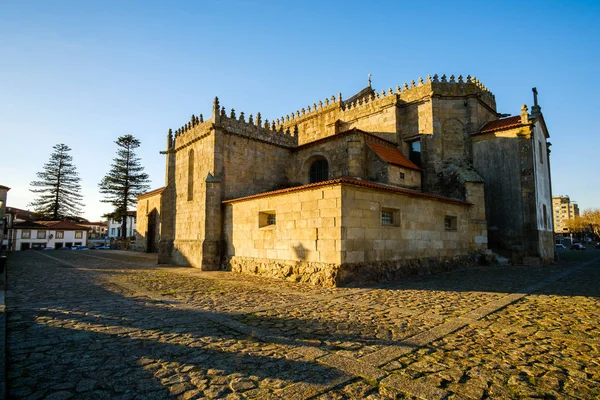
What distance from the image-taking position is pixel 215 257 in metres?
14.6

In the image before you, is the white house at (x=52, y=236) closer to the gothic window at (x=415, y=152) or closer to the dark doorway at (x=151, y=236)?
the dark doorway at (x=151, y=236)

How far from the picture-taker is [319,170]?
1828 cm

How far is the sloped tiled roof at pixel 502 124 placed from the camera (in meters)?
17.8

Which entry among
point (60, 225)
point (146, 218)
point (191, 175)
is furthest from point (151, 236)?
point (60, 225)

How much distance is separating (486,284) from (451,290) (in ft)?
6.47

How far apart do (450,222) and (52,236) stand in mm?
61732

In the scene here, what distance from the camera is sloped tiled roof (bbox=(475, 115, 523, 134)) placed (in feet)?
58.5

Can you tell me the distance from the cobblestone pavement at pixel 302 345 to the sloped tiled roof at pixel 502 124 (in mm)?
12670

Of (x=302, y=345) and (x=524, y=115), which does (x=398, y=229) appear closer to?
(x=302, y=345)

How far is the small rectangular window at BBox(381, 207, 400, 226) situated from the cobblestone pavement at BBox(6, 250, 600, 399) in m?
3.89

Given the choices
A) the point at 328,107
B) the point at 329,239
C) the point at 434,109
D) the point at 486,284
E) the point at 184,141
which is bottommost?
the point at 486,284

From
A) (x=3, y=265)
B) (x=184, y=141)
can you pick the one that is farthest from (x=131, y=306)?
(x=184, y=141)

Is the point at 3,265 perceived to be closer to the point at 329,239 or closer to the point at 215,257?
the point at 215,257

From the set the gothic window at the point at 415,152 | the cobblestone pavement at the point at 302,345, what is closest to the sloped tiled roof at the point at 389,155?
the gothic window at the point at 415,152
